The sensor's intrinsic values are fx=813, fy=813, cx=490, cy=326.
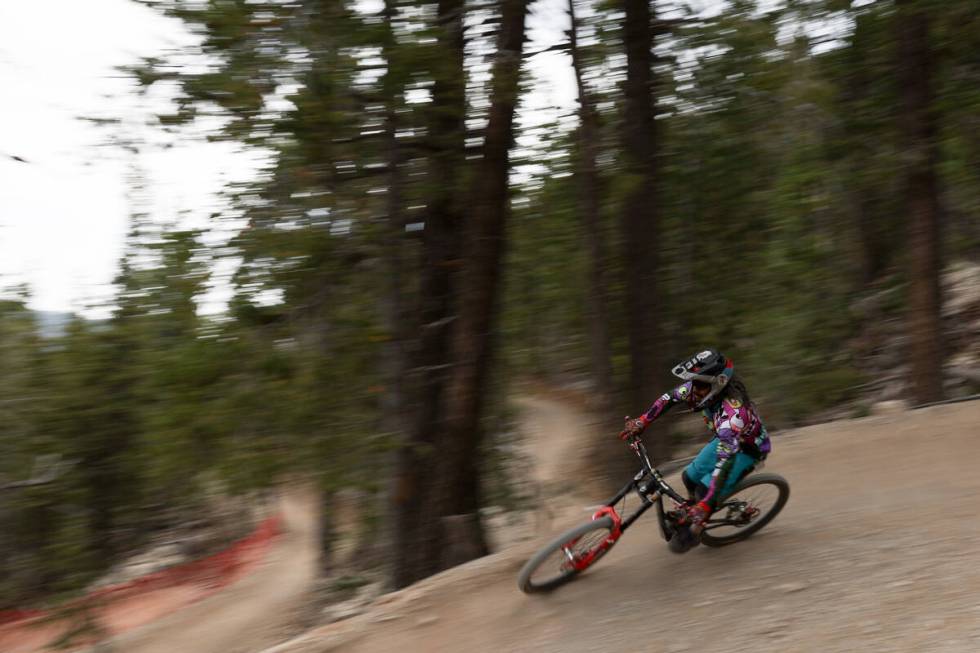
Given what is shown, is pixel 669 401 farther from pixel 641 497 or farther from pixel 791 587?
pixel 791 587

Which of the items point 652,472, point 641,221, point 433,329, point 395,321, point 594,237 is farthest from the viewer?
point 641,221

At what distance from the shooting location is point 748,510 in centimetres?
732

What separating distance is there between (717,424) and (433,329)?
408 centimetres

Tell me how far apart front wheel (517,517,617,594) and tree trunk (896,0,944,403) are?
7.40 m

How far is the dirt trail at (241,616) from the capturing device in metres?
18.5

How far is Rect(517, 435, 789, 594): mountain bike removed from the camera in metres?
6.69

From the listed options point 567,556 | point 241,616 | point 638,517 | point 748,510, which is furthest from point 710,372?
point 241,616

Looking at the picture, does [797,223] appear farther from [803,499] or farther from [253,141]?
[253,141]

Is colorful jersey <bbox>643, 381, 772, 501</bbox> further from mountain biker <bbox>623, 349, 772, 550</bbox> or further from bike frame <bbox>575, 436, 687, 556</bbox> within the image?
bike frame <bbox>575, 436, 687, 556</bbox>

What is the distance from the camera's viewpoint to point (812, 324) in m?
16.0

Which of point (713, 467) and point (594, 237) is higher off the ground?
point (594, 237)

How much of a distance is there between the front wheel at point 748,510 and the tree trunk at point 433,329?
316 cm

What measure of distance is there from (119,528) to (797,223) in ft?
43.3

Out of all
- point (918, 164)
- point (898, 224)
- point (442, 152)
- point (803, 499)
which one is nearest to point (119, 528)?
point (442, 152)
